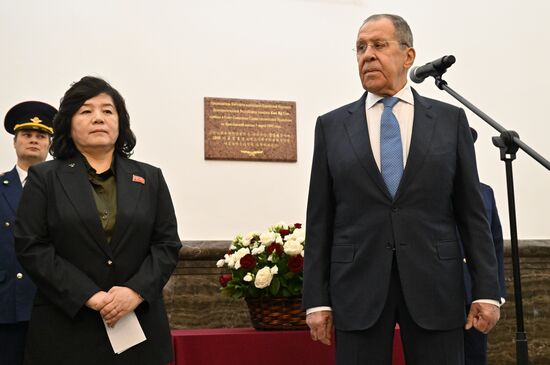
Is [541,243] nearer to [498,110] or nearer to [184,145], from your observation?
[498,110]

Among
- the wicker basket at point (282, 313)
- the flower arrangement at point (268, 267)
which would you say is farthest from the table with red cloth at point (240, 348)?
the flower arrangement at point (268, 267)

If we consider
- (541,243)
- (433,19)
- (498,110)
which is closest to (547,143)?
(498,110)

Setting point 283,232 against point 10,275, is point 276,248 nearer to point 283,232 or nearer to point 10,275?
point 283,232

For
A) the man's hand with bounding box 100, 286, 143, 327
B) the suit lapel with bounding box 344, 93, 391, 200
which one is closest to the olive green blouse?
the man's hand with bounding box 100, 286, 143, 327

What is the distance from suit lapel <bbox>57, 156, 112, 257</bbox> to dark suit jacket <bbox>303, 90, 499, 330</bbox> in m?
0.68

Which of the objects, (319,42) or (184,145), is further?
(319,42)

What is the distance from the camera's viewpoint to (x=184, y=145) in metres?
4.69

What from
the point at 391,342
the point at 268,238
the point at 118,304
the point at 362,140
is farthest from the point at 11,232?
the point at 391,342

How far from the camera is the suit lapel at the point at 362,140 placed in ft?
7.10

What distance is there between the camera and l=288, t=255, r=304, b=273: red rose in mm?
3262

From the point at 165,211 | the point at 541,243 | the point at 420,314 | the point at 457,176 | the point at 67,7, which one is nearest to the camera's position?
the point at 420,314

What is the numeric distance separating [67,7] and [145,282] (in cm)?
290

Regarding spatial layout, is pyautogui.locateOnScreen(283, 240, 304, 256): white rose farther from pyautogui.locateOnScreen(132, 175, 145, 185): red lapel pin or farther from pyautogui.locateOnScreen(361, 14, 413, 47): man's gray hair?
pyautogui.locateOnScreen(361, 14, 413, 47): man's gray hair

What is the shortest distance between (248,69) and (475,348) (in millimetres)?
2525
